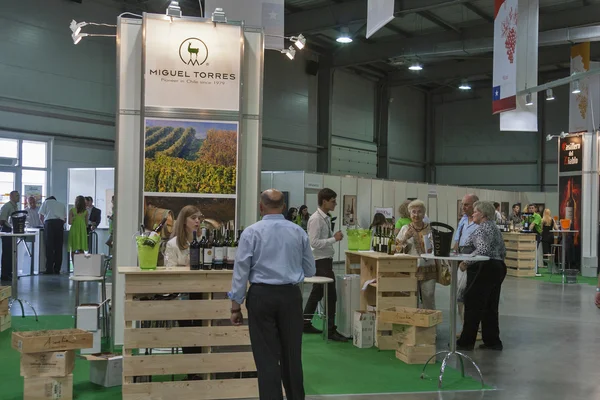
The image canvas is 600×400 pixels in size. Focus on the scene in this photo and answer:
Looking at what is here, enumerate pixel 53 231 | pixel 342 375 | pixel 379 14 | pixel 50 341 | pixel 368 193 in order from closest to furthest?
1. pixel 50 341
2. pixel 342 375
3. pixel 379 14
4. pixel 53 231
5. pixel 368 193

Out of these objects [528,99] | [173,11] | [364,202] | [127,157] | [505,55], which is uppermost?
[505,55]

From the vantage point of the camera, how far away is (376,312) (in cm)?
619

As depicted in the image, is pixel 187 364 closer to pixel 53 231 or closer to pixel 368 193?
pixel 53 231

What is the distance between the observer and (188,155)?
580 cm

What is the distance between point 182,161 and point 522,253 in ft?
33.4

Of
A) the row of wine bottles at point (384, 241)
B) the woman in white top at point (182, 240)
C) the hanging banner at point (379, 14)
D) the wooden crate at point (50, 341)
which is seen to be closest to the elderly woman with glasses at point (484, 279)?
the row of wine bottles at point (384, 241)

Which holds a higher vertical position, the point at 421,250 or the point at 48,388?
the point at 421,250

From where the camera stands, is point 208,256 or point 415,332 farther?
point 415,332

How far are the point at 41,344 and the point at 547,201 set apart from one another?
20408 mm

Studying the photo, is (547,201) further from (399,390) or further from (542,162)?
(399,390)

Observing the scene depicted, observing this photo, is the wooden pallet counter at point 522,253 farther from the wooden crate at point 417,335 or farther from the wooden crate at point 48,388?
the wooden crate at point 48,388

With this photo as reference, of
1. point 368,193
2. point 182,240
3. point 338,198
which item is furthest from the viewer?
point 368,193

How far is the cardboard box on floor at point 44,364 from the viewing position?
167 inches

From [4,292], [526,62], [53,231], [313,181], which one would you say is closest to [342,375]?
[4,292]
